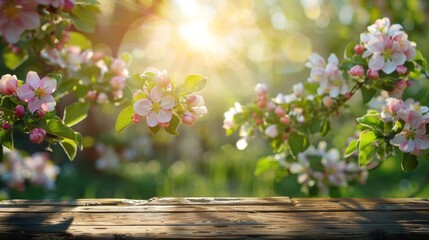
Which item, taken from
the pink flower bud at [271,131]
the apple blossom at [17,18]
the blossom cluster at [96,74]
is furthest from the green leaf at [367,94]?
the apple blossom at [17,18]

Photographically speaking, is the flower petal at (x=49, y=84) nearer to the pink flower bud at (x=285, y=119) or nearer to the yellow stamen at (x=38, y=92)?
the yellow stamen at (x=38, y=92)

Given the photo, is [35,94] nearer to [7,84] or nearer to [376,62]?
[7,84]

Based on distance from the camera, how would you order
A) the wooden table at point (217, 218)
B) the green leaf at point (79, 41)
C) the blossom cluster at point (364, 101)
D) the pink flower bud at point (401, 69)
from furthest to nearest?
the green leaf at point (79, 41) → the pink flower bud at point (401, 69) → the blossom cluster at point (364, 101) → the wooden table at point (217, 218)

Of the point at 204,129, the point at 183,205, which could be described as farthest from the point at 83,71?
the point at 204,129

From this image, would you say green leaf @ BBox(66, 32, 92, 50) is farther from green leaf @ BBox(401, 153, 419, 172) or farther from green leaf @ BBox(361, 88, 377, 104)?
green leaf @ BBox(401, 153, 419, 172)

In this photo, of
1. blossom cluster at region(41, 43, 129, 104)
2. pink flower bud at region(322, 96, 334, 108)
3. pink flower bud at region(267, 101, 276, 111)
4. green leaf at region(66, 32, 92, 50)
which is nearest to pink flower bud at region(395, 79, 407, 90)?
pink flower bud at region(322, 96, 334, 108)

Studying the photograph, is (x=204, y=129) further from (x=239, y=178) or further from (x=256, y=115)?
(x=256, y=115)
